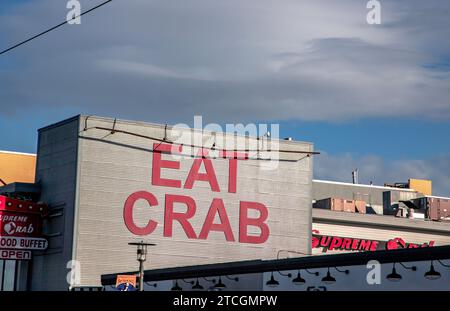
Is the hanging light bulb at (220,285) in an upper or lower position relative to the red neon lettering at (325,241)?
A: lower

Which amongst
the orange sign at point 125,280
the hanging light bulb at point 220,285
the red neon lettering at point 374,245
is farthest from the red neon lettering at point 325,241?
the orange sign at point 125,280

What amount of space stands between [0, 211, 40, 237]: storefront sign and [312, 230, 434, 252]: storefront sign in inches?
807

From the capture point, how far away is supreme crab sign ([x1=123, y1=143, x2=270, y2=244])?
5159 cm

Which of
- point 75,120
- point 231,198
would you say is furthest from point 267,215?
point 75,120

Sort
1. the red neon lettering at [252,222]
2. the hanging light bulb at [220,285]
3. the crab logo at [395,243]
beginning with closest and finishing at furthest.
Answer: the hanging light bulb at [220,285] < the red neon lettering at [252,222] < the crab logo at [395,243]

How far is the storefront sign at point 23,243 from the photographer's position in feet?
160

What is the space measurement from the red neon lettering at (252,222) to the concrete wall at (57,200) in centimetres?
1078

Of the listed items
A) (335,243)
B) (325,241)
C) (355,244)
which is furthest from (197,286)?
(355,244)

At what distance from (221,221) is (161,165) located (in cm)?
523

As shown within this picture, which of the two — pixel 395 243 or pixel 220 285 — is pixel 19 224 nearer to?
pixel 220 285

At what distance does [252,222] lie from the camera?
179 ft

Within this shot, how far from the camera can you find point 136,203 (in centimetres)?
5119

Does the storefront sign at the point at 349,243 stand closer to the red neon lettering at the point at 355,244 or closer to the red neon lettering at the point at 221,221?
the red neon lettering at the point at 355,244

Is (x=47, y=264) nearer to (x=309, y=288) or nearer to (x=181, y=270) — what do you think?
(x=181, y=270)
